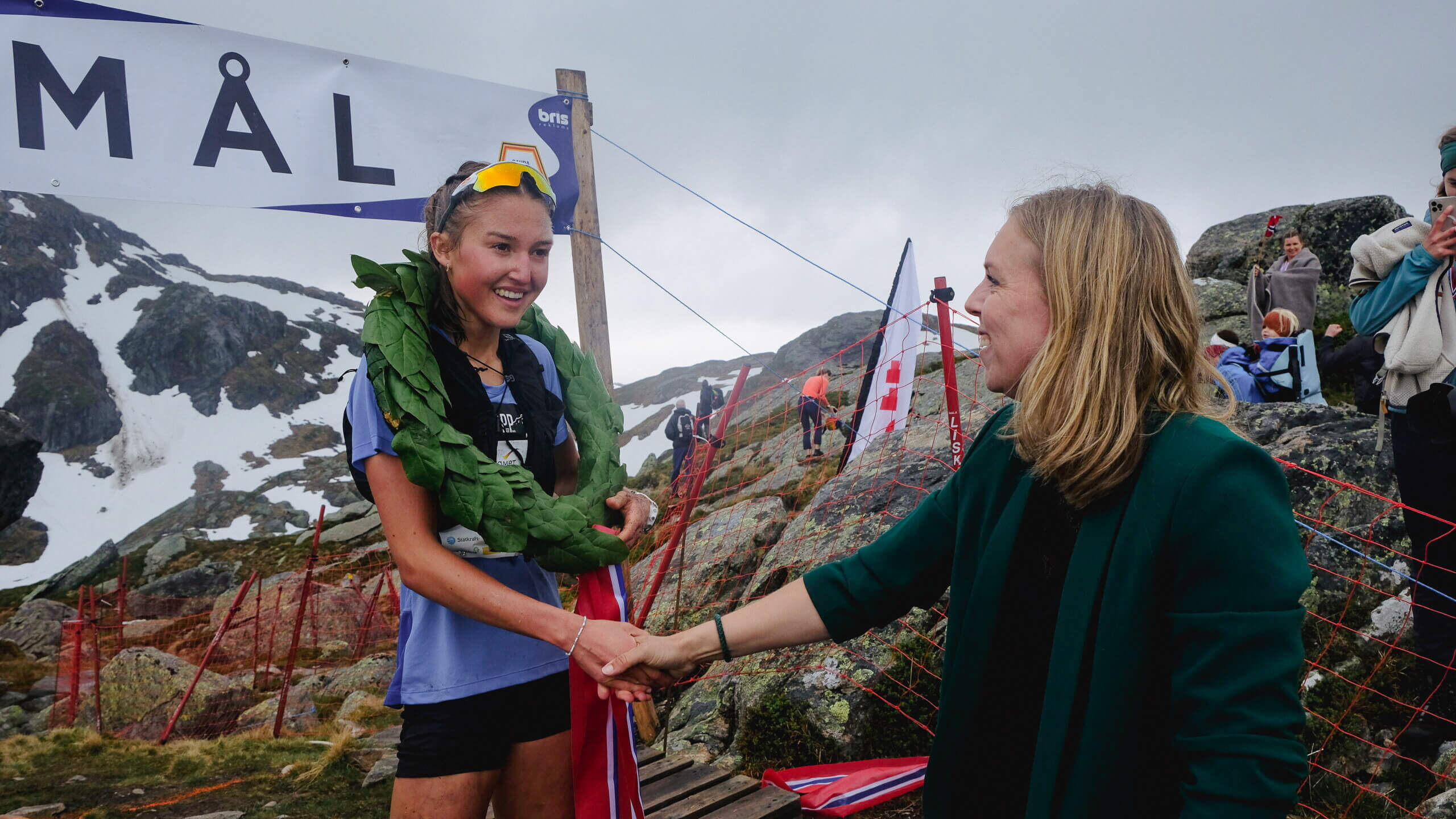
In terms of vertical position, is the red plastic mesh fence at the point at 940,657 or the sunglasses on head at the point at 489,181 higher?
the sunglasses on head at the point at 489,181

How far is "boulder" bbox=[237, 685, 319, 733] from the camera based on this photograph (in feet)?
27.3

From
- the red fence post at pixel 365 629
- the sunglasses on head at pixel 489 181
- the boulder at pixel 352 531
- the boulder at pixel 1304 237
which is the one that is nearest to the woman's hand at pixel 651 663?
the sunglasses on head at pixel 489 181

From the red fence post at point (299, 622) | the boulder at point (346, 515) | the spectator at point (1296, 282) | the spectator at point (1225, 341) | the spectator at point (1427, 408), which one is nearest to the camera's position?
the spectator at point (1427, 408)

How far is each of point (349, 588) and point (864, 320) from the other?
6352cm

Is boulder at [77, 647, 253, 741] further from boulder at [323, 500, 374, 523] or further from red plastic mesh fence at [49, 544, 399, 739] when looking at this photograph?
boulder at [323, 500, 374, 523]

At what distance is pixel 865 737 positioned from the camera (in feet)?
13.8

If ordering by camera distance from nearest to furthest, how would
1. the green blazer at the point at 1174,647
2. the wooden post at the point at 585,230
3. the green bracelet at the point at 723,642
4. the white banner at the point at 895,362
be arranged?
the green blazer at the point at 1174,647
the green bracelet at the point at 723,642
the wooden post at the point at 585,230
the white banner at the point at 895,362

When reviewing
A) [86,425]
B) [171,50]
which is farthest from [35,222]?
[171,50]

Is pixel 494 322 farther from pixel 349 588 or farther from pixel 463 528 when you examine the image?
pixel 349 588

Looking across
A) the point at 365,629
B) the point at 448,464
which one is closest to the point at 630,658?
the point at 448,464

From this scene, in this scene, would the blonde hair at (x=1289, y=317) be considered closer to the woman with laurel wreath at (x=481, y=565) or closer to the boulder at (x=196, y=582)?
the woman with laurel wreath at (x=481, y=565)

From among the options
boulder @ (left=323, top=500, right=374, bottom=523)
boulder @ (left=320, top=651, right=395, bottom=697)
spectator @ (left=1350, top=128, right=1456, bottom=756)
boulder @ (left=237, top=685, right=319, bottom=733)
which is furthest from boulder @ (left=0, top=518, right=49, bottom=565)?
spectator @ (left=1350, top=128, right=1456, bottom=756)

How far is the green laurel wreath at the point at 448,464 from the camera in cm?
188

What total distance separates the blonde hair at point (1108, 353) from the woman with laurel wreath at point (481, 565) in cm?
123
